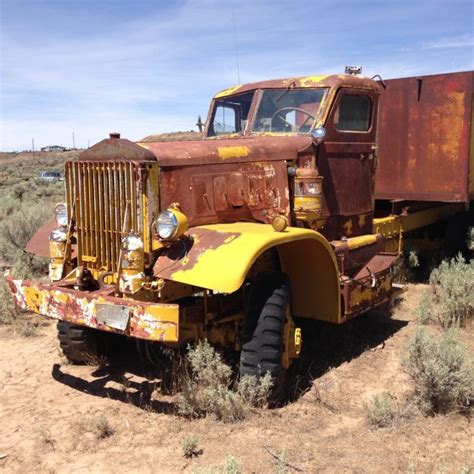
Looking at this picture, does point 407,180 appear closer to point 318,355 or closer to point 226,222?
point 318,355

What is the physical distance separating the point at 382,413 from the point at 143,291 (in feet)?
6.19

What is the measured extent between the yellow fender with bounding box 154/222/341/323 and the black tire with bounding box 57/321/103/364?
146 centimetres

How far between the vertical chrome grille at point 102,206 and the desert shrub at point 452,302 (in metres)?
3.47

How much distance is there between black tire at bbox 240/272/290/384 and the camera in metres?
4.29

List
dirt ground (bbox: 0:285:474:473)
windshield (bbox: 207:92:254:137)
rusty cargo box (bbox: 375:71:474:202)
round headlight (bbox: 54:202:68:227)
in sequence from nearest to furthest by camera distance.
Answer: 1. dirt ground (bbox: 0:285:474:473)
2. round headlight (bbox: 54:202:68:227)
3. windshield (bbox: 207:92:254:137)
4. rusty cargo box (bbox: 375:71:474:202)

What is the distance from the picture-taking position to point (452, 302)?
6.22m

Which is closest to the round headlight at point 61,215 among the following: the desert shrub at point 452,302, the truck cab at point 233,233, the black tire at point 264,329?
the truck cab at point 233,233

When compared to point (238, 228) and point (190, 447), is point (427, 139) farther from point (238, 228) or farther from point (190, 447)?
point (190, 447)

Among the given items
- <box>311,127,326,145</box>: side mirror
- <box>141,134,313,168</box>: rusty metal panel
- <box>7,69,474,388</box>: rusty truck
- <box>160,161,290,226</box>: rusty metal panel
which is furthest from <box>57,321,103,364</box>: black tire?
<box>311,127,326,145</box>: side mirror

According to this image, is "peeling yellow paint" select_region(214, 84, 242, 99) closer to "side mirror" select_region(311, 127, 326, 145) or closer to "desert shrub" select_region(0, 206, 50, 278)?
"side mirror" select_region(311, 127, 326, 145)

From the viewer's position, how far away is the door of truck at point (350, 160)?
5699 mm

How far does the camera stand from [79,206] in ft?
15.6

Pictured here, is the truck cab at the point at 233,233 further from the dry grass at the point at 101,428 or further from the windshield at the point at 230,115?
the dry grass at the point at 101,428

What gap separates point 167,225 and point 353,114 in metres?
2.80
